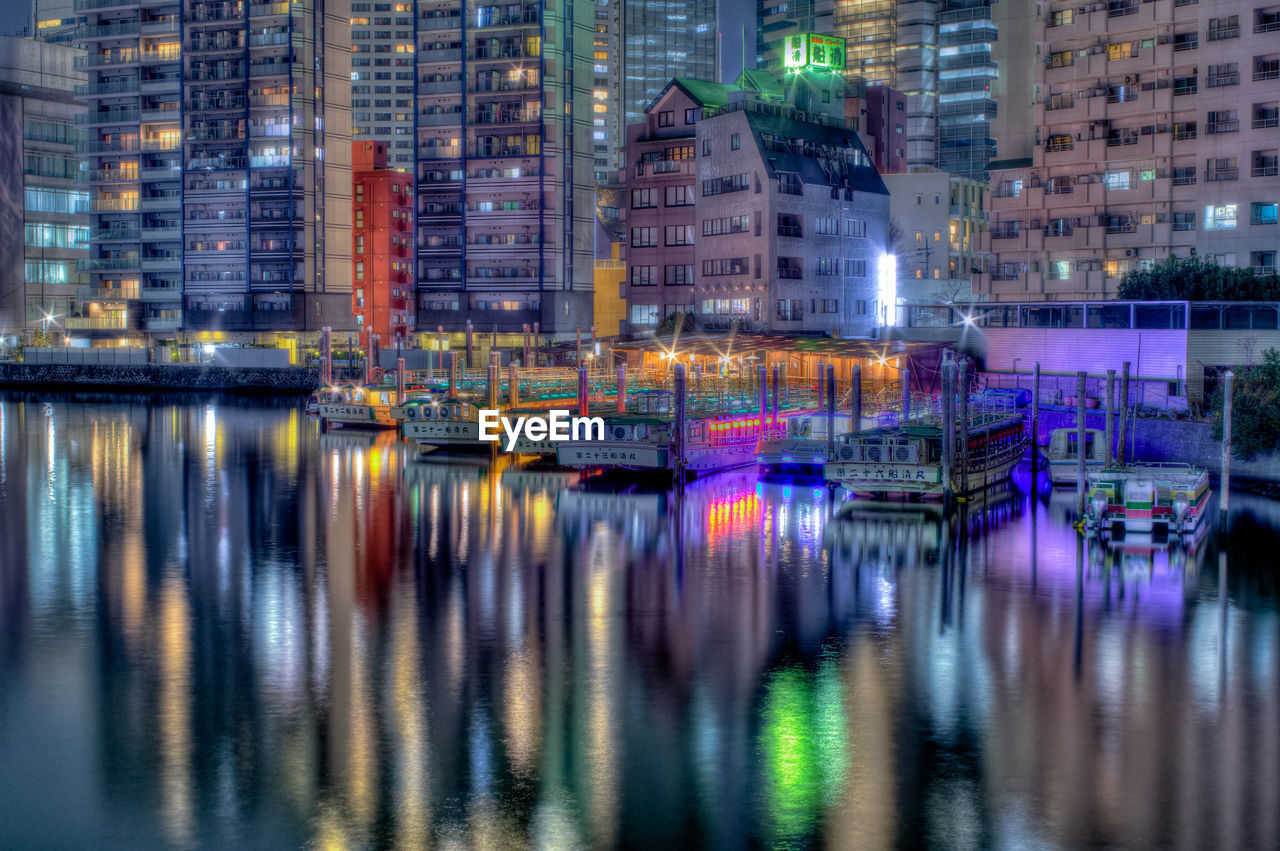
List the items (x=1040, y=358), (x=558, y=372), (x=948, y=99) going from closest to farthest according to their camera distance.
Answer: (x=1040, y=358)
(x=558, y=372)
(x=948, y=99)

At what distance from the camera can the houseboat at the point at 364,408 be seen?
7725 centimetres

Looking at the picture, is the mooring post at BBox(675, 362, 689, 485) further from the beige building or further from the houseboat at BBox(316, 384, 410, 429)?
the beige building

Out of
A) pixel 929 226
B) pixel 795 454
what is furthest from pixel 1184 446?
pixel 929 226

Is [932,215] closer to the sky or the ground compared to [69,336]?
closer to the sky

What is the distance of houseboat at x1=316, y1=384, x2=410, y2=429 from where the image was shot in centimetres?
7725

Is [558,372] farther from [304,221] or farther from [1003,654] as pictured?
[1003,654]

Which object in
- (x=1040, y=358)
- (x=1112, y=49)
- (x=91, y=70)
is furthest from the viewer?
(x=91, y=70)

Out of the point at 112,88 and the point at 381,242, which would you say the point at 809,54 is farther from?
the point at 112,88

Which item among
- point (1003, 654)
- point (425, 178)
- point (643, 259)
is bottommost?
point (1003, 654)

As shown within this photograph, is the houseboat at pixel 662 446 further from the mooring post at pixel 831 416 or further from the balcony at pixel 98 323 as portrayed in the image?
the balcony at pixel 98 323

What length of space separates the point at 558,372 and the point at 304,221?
42.9 metres

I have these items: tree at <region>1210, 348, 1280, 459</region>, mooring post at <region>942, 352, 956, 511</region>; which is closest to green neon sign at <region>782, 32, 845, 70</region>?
tree at <region>1210, 348, 1280, 459</region>

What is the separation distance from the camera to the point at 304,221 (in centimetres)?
12031

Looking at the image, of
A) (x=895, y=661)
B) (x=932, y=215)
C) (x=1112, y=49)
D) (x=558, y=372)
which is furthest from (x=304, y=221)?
(x=895, y=661)
